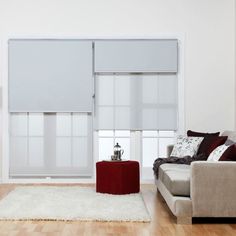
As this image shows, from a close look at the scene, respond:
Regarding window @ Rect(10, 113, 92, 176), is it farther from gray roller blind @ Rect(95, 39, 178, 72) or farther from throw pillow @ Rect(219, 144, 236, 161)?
throw pillow @ Rect(219, 144, 236, 161)

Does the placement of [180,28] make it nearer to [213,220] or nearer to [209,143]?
[209,143]

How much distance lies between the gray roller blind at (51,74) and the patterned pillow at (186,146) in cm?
156

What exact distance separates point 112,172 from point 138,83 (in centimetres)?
194

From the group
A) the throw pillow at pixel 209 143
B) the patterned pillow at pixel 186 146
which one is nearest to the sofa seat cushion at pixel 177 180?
the throw pillow at pixel 209 143

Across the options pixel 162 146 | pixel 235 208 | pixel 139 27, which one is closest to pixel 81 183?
pixel 162 146

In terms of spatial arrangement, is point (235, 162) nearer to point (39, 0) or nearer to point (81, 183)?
point (81, 183)

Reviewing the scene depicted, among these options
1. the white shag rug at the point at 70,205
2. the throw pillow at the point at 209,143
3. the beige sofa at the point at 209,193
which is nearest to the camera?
the beige sofa at the point at 209,193

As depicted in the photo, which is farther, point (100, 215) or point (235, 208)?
point (100, 215)

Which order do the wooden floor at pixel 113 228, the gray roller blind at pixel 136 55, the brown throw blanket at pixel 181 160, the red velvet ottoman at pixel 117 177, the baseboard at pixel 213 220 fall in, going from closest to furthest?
the wooden floor at pixel 113 228 → the baseboard at pixel 213 220 → the red velvet ottoman at pixel 117 177 → the brown throw blanket at pixel 181 160 → the gray roller blind at pixel 136 55

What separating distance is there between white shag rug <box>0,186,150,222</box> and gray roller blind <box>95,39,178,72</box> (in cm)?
206

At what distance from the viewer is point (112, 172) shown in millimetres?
6719

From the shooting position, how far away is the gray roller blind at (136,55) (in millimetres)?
8047

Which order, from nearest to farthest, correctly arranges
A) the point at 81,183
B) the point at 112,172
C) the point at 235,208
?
the point at 235,208 → the point at 112,172 → the point at 81,183

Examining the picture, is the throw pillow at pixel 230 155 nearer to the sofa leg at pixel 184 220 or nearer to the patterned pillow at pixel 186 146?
the sofa leg at pixel 184 220
